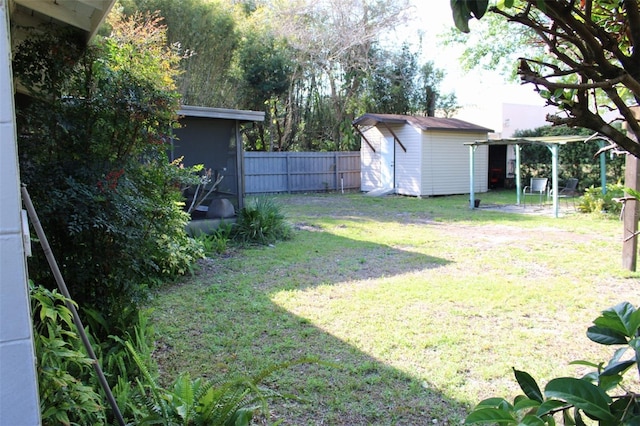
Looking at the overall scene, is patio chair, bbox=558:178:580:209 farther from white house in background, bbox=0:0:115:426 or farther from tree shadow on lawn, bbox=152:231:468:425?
white house in background, bbox=0:0:115:426

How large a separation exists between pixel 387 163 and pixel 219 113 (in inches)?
411

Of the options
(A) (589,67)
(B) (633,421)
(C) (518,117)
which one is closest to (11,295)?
(B) (633,421)

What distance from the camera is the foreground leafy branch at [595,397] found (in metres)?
0.82

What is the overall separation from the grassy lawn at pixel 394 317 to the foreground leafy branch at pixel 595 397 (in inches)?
85.0

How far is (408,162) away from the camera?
56.1 ft

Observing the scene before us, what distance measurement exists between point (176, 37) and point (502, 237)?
14115 millimetres

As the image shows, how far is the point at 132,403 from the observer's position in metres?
2.76

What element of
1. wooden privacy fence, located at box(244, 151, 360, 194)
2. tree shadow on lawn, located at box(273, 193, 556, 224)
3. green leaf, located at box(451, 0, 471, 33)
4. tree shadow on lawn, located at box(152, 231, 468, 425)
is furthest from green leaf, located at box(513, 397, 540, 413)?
wooden privacy fence, located at box(244, 151, 360, 194)

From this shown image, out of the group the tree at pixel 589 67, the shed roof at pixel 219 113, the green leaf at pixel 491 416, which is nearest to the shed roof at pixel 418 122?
the shed roof at pixel 219 113

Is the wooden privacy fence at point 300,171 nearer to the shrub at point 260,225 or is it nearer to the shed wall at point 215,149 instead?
the shed wall at point 215,149

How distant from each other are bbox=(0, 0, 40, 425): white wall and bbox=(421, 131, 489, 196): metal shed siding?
635 inches

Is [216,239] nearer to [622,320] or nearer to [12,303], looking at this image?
[12,303]

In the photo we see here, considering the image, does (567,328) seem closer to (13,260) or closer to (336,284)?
(336,284)

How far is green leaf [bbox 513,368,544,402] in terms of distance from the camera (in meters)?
0.99
